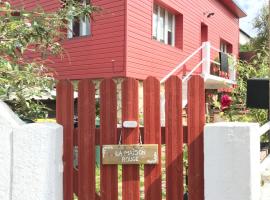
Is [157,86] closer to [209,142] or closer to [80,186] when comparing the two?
[209,142]

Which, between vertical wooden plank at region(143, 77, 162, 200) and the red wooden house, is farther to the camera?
the red wooden house

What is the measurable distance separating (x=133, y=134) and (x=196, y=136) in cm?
55

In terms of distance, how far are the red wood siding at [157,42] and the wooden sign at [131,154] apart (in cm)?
876

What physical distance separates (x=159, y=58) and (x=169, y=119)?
10.8 meters

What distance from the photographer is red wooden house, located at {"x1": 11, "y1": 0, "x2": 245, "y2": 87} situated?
12891 millimetres

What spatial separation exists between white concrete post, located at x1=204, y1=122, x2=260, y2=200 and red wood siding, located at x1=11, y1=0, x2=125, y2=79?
9073 mm

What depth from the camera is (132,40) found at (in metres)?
13.0

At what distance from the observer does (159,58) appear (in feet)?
47.9

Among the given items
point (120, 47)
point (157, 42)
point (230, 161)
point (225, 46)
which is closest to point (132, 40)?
point (120, 47)

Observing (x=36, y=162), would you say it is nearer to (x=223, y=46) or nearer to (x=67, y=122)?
(x=67, y=122)

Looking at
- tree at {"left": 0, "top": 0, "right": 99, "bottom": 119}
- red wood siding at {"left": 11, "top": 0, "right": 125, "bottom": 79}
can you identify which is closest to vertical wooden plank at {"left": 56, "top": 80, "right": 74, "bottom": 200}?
tree at {"left": 0, "top": 0, "right": 99, "bottom": 119}

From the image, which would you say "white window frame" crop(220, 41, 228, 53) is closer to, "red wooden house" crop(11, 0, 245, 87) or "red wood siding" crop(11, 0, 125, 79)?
"red wooden house" crop(11, 0, 245, 87)

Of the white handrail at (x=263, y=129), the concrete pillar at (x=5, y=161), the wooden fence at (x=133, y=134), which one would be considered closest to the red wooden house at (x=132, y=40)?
the white handrail at (x=263, y=129)

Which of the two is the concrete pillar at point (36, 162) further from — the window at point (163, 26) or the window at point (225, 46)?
the window at point (225, 46)
